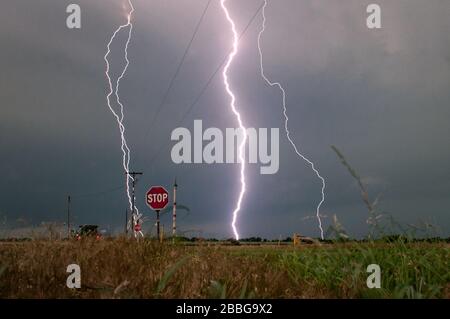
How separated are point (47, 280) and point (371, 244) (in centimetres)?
382

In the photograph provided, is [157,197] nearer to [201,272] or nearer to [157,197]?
[157,197]

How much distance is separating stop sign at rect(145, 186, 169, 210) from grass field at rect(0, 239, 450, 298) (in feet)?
97.9

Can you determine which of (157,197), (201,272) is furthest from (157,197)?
(201,272)

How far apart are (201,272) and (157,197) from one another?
109 feet

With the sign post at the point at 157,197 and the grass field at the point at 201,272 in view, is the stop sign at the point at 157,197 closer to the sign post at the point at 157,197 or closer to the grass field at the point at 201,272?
the sign post at the point at 157,197

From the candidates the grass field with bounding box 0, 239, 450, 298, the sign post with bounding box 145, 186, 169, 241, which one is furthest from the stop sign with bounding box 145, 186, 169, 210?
the grass field with bounding box 0, 239, 450, 298

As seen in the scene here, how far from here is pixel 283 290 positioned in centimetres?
511

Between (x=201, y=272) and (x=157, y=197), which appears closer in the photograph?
(x=201, y=272)

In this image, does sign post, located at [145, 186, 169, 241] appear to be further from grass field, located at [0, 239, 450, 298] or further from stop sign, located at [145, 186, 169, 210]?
grass field, located at [0, 239, 450, 298]

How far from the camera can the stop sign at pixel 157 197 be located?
37000mm

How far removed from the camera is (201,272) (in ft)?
18.0
